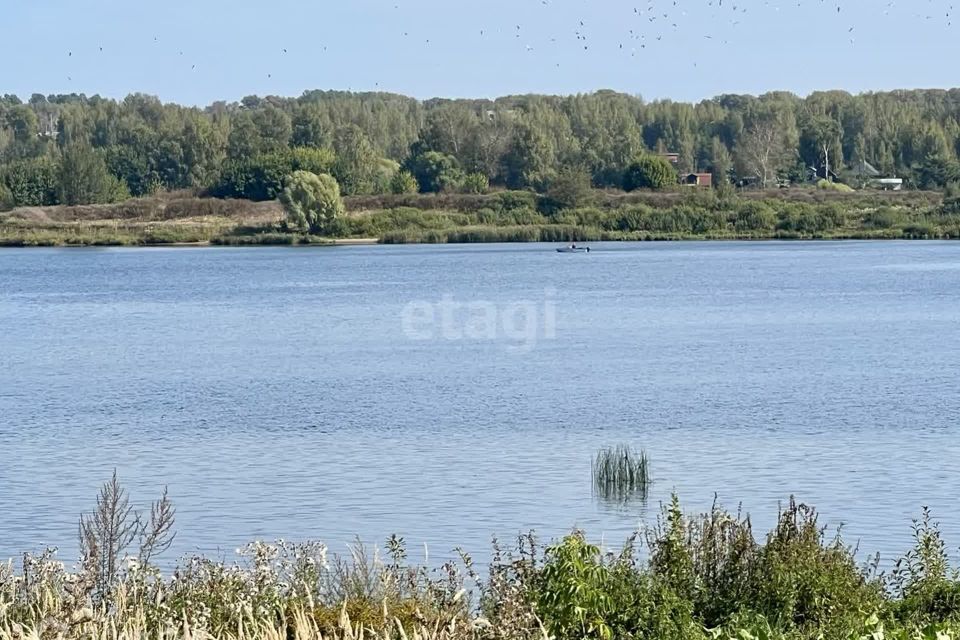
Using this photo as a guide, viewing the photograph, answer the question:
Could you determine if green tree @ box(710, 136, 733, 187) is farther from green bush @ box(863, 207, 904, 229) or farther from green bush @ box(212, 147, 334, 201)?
green bush @ box(212, 147, 334, 201)

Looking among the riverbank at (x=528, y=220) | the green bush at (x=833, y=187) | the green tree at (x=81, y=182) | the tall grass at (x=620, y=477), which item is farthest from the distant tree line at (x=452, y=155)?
the tall grass at (x=620, y=477)

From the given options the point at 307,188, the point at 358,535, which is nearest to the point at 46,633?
the point at 358,535

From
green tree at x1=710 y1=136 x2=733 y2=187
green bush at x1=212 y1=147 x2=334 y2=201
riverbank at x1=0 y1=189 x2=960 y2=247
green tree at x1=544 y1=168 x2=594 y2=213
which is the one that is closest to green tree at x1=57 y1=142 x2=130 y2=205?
riverbank at x1=0 y1=189 x2=960 y2=247

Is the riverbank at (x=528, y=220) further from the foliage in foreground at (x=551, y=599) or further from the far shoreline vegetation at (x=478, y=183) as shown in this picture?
the foliage in foreground at (x=551, y=599)

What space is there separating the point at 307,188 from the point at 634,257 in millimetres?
31699

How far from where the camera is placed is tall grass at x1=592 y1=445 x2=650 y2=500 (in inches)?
848

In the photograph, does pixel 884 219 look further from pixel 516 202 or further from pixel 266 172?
pixel 266 172

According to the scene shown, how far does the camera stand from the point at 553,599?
1079 centimetres

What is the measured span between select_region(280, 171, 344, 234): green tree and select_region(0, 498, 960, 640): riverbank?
375ft

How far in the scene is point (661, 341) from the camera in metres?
46.9

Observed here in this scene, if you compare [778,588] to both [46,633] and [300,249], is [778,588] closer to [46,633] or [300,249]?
[46,633]

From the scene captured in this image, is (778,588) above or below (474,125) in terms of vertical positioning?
below

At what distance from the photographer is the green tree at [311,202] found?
126 meters

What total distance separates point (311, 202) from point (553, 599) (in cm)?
11861
